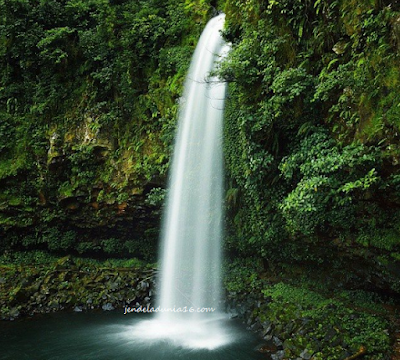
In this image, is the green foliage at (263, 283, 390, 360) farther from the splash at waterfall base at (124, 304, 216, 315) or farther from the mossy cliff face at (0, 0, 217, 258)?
the mossy cliff face at (0, 0, 217, 258)

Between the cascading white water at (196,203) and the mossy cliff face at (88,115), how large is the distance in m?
0.65

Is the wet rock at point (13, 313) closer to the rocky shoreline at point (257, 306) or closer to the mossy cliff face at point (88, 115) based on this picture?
the rocky shoreline at point (257, 306)

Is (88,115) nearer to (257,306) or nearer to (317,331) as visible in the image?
(257,306)

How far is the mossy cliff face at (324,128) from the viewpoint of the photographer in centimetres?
558

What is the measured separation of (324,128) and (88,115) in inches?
346

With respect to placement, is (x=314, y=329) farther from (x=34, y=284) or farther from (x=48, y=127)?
(x=48, y=127)

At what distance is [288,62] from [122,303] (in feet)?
29.8

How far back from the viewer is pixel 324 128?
6691 mm

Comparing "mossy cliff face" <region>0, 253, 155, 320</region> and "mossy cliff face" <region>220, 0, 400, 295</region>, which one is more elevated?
"mossy cliff face" <region>220, 0, 400, 295</region>

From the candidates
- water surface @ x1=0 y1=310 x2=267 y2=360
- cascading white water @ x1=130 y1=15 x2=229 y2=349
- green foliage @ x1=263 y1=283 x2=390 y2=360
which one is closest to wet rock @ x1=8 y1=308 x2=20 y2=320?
water surface @ x1=0 y1=310 x2=267 y2=360

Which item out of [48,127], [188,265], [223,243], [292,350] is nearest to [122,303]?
[188,265]

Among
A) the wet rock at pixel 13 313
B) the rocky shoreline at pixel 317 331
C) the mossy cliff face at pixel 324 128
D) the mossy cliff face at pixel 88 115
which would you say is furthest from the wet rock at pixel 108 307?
the mossy cliff face at pixel 324 128

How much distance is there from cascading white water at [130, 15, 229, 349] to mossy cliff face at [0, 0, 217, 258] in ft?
2.13

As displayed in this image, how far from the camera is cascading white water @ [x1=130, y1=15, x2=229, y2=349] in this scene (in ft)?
32.4
